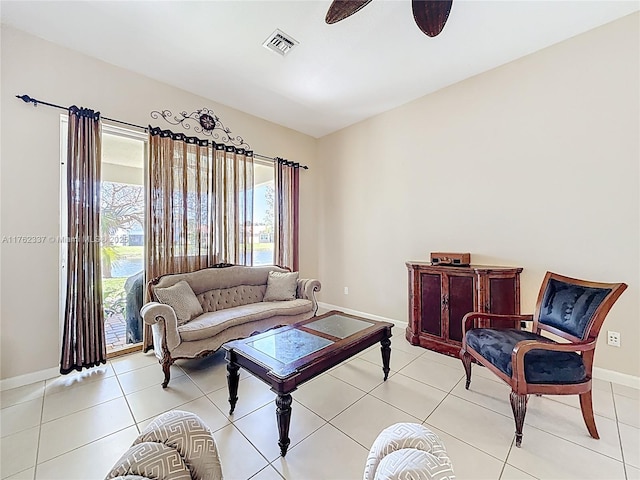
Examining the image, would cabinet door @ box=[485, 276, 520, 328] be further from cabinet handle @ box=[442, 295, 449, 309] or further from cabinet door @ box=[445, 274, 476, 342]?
cabinet handle @ box=[442, 295, 449, 309]

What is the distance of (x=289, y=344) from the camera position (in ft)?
6.57

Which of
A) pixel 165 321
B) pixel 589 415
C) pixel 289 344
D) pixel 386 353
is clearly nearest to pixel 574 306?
pixel 589 415

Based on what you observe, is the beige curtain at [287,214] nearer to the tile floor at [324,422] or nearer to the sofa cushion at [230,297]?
the sofa cushion at [230,297]

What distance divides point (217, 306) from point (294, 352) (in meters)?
1.62

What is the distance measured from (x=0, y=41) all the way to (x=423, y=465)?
390 cm

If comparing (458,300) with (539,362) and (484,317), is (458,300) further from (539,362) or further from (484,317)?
(539,362)

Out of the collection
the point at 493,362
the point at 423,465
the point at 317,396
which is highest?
the point at 423,465

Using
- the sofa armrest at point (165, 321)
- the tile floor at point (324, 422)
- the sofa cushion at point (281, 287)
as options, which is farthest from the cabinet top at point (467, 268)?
the sofa armrest at point (165, 321)

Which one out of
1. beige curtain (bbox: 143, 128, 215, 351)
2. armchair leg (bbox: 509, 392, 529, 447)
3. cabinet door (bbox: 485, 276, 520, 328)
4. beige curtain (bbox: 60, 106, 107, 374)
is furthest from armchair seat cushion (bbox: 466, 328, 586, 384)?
beige curtain (bbox: 60, 106, 107, 374)

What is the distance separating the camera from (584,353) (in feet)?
5.53

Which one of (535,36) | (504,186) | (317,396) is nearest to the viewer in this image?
(317,396)

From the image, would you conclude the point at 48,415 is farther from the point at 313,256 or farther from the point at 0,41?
the point at 313,256

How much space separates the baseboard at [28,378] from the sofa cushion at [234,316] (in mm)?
1212

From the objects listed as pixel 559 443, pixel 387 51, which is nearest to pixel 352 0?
pixel 387 51
